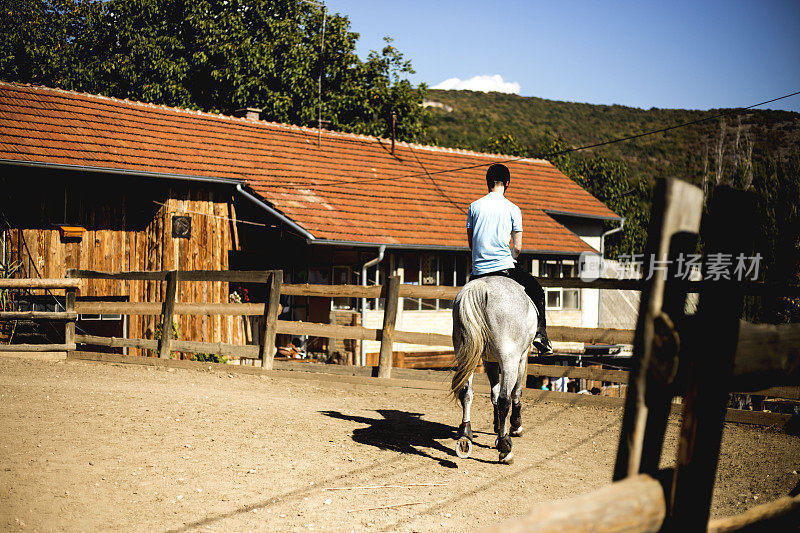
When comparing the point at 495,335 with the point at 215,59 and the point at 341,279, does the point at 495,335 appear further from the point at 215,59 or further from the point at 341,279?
the point at 215,59

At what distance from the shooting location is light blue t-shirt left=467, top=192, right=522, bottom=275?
21.1 feet

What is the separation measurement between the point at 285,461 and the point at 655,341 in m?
4.09

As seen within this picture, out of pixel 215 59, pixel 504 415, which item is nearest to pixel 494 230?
pixel 504 415

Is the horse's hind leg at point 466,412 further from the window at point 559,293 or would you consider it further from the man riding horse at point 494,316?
the window at point 559,293

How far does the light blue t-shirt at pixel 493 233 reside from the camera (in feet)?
21.1

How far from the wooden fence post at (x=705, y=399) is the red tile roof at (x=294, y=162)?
13364 mm

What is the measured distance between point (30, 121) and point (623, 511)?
54.5 ft

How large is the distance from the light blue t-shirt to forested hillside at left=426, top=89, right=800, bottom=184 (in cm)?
3049

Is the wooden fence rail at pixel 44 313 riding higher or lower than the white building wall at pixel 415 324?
higher

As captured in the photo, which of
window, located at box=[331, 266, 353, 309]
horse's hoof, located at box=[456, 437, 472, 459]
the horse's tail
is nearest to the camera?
the horse's tail

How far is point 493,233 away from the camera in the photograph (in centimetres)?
643

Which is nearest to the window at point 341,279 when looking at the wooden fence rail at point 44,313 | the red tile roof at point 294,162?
the red tile roof at point 294,162

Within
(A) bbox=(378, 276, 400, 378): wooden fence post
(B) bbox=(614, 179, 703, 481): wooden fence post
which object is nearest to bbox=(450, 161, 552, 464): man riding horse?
(A) bbox=(378, 276, 400, 378): wooden fence post

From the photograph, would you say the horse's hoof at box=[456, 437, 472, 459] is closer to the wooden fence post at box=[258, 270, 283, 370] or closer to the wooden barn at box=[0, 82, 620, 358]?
the wooden fence post at box=[258, 270, 283, 370]
